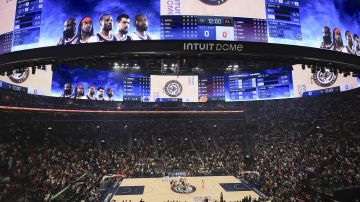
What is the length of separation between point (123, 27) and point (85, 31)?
929 mm

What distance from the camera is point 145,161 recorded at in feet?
104

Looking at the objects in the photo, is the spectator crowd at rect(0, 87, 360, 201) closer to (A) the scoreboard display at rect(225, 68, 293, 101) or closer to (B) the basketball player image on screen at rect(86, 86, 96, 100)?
(A) the scoreboard display at rect(225, 68, 293, 101)

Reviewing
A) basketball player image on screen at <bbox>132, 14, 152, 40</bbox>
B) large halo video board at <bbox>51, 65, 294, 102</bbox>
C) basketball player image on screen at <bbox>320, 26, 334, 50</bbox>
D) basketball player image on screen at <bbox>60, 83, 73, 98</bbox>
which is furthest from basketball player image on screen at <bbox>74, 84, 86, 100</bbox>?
basketball player image on screen at <bbox>320, 26, 334, 50</bbox>

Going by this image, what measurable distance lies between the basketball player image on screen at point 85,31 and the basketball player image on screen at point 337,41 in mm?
6464

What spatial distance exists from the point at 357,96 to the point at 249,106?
13.2m

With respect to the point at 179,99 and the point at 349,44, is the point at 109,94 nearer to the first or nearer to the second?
the point at 179,99

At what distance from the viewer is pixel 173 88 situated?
34.1 meters

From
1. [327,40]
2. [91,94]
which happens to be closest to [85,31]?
[327,40]

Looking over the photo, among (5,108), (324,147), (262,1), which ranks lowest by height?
(324,147)

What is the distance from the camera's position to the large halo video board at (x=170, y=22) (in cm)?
643

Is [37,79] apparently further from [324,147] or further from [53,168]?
[324,147]

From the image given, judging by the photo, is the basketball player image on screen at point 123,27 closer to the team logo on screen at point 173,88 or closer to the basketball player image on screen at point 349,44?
the basketball player image on screen at point 349,44

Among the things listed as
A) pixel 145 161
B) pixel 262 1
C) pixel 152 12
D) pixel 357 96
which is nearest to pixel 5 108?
pixel 145 161

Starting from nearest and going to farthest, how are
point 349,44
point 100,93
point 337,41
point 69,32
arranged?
point 69,32
point 337,41
point 349,44
point 100,93
